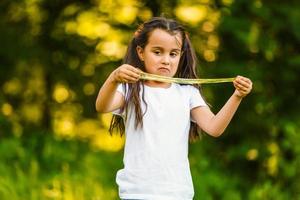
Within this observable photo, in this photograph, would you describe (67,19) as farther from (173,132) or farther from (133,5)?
(173,132)

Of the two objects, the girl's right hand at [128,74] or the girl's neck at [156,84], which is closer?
the girl's right hand at [128,74]

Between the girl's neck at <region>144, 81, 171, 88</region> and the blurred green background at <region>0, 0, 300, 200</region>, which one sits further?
the blurred green background at <region>0, 0, 300, 200</region>

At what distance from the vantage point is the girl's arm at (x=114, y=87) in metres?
3.33

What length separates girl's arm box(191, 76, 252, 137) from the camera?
11.5 feet

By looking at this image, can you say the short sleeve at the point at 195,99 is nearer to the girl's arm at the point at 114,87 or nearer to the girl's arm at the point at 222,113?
the girl's arm at the point at 222,113

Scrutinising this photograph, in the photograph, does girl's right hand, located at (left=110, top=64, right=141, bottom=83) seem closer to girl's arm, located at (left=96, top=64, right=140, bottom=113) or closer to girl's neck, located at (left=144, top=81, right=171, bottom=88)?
girl's arm, located at (left=96, top=64, right=140, bottom=113)

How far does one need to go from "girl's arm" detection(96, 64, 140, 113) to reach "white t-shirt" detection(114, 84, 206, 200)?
51 mm

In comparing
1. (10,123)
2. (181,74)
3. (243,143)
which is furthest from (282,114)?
(181,74)

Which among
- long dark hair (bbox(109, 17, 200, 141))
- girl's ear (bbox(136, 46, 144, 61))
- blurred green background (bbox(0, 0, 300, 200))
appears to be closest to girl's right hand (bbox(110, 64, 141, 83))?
long dark hair (bbox(109, 17, 200, 141))

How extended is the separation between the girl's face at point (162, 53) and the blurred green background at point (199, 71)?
227 cm

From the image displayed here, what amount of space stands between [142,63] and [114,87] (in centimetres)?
33

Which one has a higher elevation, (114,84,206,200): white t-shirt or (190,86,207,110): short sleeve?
(190,86,207,110): short sleeve

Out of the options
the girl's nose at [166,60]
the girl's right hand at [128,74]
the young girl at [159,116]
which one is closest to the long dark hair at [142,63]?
the young girl at [159,116]

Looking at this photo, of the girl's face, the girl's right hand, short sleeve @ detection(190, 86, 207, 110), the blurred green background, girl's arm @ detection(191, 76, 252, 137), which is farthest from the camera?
the blurred green background
